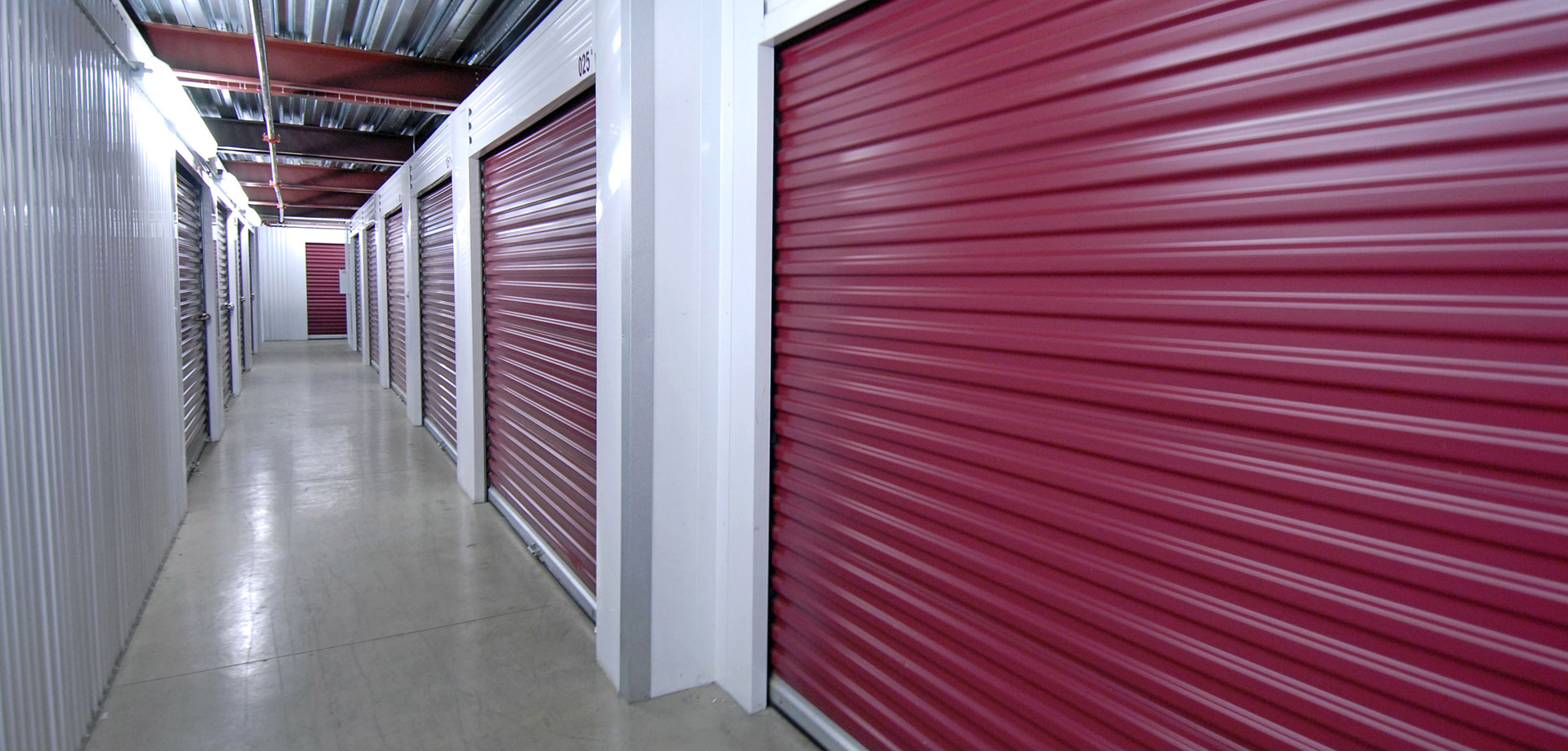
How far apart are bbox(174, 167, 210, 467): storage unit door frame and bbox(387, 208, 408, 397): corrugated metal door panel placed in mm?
2313

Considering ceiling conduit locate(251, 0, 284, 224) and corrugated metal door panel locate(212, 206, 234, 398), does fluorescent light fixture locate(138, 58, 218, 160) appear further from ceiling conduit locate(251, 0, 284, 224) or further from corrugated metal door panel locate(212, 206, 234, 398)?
corrugated metal door panel locate(212, 206, 234, 398)

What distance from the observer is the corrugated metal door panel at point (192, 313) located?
24.1 ft

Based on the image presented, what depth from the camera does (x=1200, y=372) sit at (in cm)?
171

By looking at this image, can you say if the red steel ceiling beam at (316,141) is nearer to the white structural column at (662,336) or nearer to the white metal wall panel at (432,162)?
the white metal wall panel at (432,162)

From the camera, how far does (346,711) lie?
323 centimetres

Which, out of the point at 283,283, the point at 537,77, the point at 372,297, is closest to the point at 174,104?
the point at 537,77

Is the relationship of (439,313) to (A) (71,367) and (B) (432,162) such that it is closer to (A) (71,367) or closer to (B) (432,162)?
(B) (432,162)

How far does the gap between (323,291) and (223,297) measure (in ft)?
53.7

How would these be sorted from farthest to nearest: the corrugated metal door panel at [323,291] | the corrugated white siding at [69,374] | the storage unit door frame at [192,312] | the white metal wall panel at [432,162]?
1. the corrugated metal door panel at [323,291]
2. the storage unit door frame at [192,312]
3. the white metal wall panel at [432,162]
4. the corrugated white siding at [69,374]

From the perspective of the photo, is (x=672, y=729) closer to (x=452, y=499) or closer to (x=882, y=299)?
(x=882, y=299)

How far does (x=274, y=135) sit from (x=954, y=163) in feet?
30.1

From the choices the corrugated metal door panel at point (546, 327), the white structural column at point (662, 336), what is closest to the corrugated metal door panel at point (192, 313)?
the corrugated metal door panel at point (546, 327)

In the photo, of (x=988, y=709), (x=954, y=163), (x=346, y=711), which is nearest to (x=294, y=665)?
(x=346, y=711)

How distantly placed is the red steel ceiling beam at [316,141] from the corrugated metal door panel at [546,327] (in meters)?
6.13
